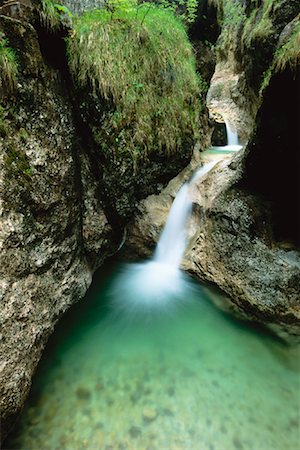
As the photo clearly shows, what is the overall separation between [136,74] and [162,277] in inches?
122

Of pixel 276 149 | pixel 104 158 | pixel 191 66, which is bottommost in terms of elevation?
pixel 276 149

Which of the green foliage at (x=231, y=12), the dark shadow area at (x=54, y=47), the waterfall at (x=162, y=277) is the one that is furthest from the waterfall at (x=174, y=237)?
the green foliage at (x=231, y=12)

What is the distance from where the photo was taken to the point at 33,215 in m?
2.71

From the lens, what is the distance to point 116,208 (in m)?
4.14

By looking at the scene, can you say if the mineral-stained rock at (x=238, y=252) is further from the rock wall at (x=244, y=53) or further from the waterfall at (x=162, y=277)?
the rock wall at (x=244, y=53)

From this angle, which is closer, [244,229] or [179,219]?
[244,229]

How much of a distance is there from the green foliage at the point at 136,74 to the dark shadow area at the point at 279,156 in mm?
1489

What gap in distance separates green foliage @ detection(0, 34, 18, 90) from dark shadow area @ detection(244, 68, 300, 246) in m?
2.67

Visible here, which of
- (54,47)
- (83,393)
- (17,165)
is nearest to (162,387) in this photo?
(83,393)

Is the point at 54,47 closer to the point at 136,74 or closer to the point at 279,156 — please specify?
the point at 136,74

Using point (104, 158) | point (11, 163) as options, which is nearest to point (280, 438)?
point (11, 163)

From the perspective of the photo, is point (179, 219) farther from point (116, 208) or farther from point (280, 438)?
point (280, 438)

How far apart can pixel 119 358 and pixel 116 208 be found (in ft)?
6.90

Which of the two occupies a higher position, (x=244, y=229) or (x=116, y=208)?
(x=116, y=208)
